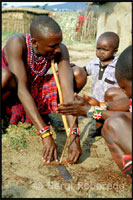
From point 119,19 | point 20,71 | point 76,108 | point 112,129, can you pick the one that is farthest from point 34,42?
point 119,19

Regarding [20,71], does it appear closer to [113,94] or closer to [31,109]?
[31,109]

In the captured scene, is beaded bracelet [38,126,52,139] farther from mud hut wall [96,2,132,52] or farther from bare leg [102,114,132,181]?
mud hut wall [96,2,132,52]

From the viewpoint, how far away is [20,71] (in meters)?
2.18

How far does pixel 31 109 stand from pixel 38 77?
1.85 ft

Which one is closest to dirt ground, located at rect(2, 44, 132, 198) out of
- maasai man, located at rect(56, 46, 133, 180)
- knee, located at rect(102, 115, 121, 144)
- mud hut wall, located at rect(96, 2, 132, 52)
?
maasai man, located at rect(56, 46, 133, 180)

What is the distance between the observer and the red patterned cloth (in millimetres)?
2459

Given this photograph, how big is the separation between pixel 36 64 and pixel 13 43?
34 centimetres

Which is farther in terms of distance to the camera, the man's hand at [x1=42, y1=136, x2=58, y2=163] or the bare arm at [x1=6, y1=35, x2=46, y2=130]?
the bare arm at [x1=6, y1=35, x2=46, y2=130]

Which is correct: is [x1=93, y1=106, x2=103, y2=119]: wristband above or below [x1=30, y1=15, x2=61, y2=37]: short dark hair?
below

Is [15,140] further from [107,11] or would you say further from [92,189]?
[107,11]

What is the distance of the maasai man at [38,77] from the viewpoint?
80.5 inches

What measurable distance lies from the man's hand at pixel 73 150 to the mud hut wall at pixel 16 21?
1251cm

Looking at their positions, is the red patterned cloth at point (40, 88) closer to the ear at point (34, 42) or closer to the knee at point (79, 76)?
the ear at point (34, 42)

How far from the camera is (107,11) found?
8.87m
